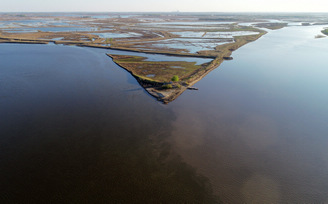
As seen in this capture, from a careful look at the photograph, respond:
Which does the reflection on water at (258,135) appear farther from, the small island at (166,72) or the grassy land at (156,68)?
the grassy land at (156,68)

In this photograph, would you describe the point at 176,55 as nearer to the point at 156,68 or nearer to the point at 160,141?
the point at 156,68

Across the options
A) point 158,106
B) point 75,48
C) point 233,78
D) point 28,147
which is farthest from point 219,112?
point 75,48

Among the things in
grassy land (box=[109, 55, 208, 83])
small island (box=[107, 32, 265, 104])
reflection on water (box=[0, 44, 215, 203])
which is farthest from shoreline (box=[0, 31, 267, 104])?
reflection on water (box=[0, 44, 215, 203])

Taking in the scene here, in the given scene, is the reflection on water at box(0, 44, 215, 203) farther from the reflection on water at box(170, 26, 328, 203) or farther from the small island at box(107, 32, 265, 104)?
the small island at box(107, 32, 265, 104)

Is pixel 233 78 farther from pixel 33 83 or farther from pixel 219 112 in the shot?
pixel 33 83

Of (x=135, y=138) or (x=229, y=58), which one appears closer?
(x=135, y=138)

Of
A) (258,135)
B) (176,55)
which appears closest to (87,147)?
(258,135)

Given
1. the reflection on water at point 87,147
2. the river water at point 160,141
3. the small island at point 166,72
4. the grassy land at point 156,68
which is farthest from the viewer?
the grassy land at point 156,68

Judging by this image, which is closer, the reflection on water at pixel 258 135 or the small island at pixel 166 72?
the reflection on water at pixel 258 135

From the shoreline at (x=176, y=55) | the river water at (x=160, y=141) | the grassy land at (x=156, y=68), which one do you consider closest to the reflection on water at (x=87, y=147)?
the river water at (x=160, y=141)
